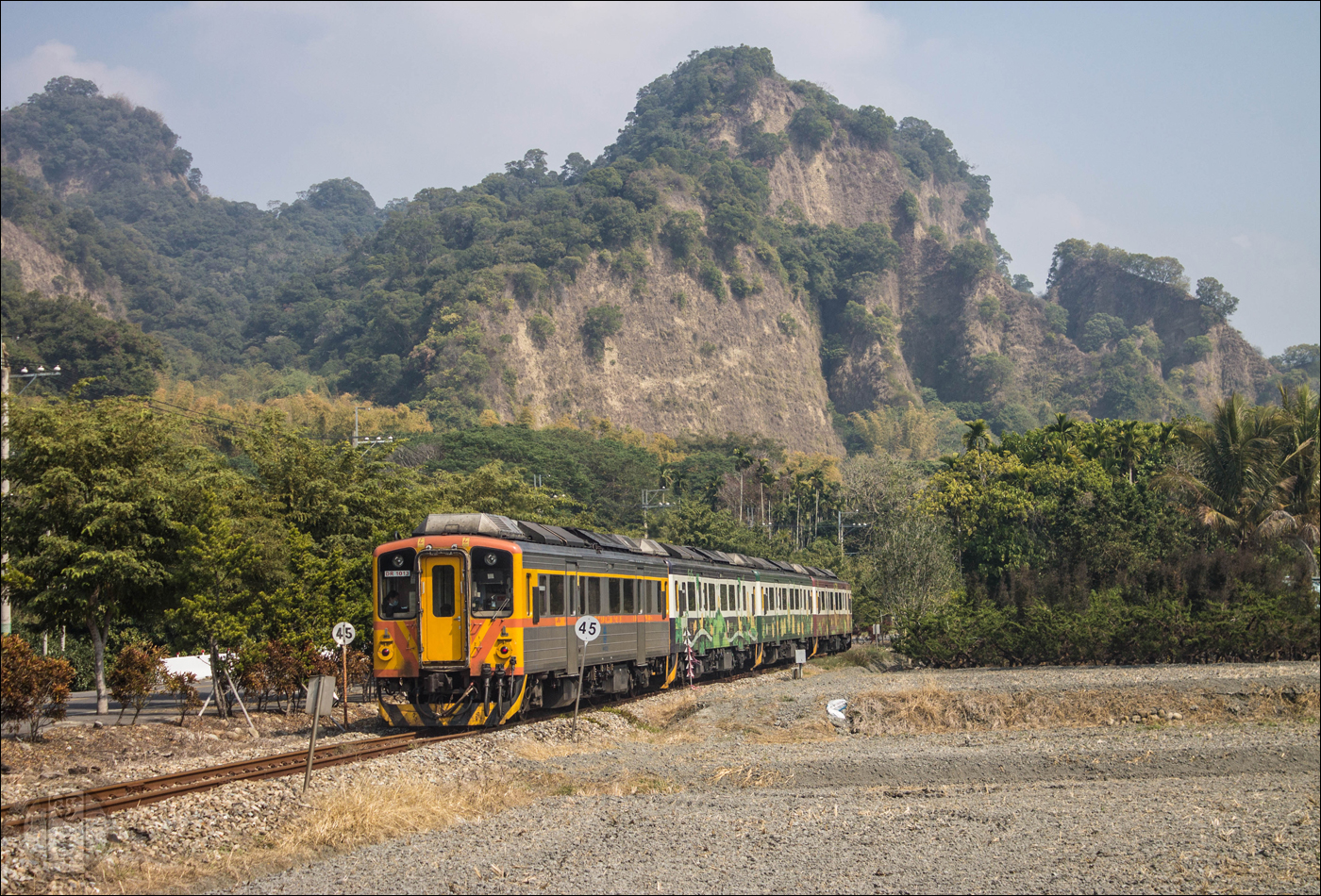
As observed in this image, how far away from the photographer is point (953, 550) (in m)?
57.9

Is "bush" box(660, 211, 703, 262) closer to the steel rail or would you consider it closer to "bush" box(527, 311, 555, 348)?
"bush" box(527, 311, 555, 348)

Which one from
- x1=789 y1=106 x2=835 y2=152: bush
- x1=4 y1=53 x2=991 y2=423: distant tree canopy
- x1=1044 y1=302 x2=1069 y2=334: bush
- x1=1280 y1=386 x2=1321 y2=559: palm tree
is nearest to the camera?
x1=1280 y1=386 x2=1321 y2=559: palm tree

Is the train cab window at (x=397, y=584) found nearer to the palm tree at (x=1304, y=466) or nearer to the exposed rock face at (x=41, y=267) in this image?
the palm tree at (x=1304, y=466)

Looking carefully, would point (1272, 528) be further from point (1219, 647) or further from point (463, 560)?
point (463, 560)

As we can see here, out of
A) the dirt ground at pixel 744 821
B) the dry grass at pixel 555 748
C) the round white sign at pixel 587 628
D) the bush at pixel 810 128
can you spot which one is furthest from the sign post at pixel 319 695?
the bush at pixel 810 128

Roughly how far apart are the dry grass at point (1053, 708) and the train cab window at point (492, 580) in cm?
824

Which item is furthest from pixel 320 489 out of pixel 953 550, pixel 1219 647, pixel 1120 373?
pixel 1120 373

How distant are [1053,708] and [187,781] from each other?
17127 mm

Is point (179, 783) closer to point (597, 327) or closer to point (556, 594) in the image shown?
point (556, 594)

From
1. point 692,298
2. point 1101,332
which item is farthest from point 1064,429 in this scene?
point 1101,332

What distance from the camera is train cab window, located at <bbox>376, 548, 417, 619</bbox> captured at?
57.4 ft

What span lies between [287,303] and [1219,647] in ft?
442

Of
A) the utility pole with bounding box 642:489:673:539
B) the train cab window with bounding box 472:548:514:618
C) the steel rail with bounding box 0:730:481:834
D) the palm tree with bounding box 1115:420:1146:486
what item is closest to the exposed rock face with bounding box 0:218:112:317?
the utility pole with bounding box 642:489:673:539

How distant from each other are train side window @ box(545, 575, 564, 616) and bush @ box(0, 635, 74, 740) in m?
7.11
